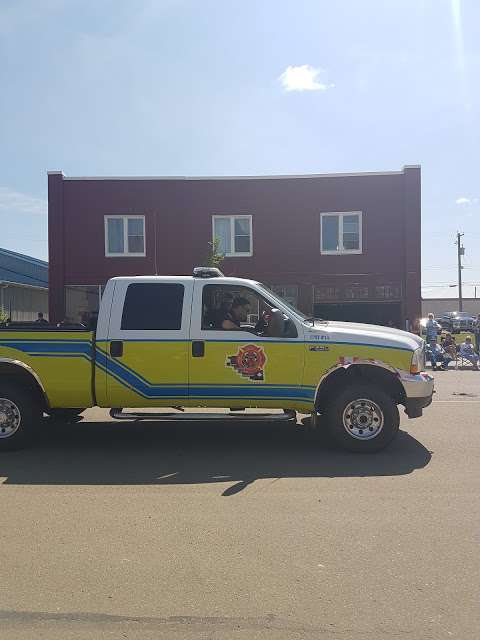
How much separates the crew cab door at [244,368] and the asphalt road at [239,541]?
2.17 feet

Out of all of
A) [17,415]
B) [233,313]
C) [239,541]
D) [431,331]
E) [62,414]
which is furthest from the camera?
[431,331]

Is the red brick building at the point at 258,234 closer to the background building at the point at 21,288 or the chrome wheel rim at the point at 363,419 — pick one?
the background building at the point at 21,288

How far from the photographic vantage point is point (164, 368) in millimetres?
6375

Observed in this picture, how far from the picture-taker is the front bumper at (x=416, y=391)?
6.30 metres

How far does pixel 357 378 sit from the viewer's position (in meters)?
6.49

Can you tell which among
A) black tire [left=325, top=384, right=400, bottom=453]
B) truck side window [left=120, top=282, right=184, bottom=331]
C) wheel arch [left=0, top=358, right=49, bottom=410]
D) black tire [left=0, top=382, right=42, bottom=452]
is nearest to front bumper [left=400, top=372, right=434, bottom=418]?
black tire [left=325, top=384, right=400, bottom=453]

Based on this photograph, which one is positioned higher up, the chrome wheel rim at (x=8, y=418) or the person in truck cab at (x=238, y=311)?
the person in truck cab at (x=238, y=311)

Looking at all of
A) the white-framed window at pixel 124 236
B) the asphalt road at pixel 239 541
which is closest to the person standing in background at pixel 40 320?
the asphalt road at pixel 239 541

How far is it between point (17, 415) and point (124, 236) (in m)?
16.2

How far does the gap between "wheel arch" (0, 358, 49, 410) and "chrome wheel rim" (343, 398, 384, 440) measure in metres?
3.51

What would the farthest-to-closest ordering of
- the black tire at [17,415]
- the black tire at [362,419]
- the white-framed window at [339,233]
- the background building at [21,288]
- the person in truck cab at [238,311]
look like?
the background building at [21,288] < the white-framed window at [339,233] < the person in truck cab at [238,311] < the black tire at [17,415] < the black tire at [362,419]

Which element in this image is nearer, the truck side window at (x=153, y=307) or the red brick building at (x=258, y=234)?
the truck side window at (x=153, y=307)

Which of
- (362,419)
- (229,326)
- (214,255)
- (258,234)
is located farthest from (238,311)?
(258,234)

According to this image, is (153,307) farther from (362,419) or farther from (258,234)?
(258,234)
